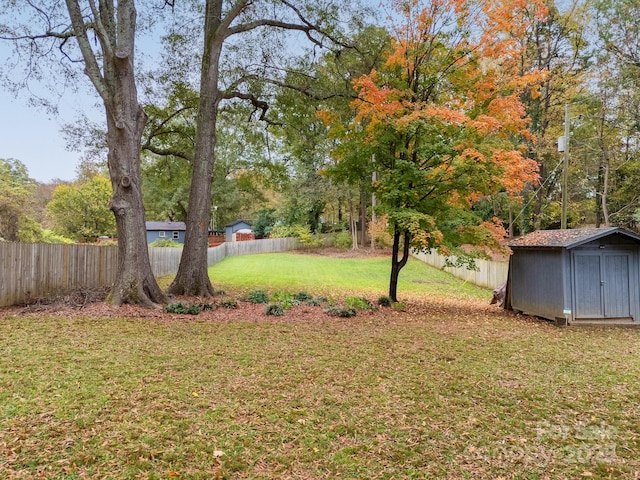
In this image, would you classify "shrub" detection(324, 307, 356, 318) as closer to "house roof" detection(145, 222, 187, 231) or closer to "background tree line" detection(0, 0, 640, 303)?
"background tree line" detection(0, 0, 640, 303)

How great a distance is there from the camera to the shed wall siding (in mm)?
8719

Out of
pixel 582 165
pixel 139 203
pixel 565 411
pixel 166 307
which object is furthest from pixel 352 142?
pixel 582 165

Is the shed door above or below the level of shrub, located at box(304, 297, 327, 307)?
above

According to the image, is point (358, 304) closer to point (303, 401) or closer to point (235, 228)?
point (303, 401)

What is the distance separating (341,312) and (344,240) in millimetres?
26171

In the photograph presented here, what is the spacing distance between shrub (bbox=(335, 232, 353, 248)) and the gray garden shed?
25.3m

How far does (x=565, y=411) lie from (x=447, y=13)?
9381 mm

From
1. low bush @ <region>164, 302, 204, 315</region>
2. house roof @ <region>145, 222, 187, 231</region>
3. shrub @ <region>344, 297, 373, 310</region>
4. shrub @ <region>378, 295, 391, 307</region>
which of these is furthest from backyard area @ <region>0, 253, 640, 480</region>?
house roof @ <region>145, 222, 187, 231</region>

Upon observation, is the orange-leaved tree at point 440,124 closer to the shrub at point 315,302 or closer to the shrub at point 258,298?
the shrub at point 315,302

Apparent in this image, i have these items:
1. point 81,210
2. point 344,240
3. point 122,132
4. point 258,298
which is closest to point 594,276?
point 258,298

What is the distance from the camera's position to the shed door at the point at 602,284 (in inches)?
339

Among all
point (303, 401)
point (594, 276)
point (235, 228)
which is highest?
point (235, 228)

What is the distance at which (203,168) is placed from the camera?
33.2 feet

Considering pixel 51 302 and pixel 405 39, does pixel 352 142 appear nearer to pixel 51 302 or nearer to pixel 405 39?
Result: pixel 405 39
